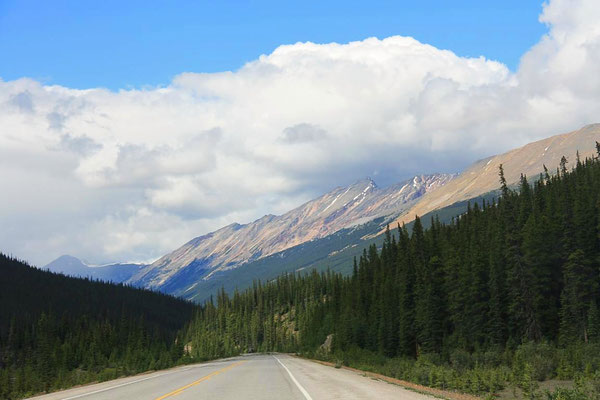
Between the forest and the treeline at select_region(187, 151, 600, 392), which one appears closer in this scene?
the forest

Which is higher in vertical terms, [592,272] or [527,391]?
[592,272]

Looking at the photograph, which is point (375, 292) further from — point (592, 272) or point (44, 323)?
point (44, 323)

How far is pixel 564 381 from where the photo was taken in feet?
113

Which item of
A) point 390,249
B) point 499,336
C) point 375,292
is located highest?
point 390,249

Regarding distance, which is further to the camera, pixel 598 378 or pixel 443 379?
pixel 443 379

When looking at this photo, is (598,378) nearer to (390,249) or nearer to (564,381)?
(564,381)

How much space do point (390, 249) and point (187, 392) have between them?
91.2 meters

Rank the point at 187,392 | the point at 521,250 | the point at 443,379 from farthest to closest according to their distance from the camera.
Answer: the point at 521,250 → the point at 443,379 → the point at 187,392

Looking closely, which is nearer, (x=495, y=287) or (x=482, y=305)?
(x=495, y=287)

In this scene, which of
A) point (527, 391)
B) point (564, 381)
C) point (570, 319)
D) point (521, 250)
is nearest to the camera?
A: point (527, 391)

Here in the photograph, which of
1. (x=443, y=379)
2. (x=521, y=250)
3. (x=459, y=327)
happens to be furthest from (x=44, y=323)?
(x=443, y=379)

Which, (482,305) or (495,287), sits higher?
(495,287)

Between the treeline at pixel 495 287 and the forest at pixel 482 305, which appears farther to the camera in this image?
the treeline at pixel 495 287

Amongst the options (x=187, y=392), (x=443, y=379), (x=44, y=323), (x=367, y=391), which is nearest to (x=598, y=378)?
(x=443, y=379)
